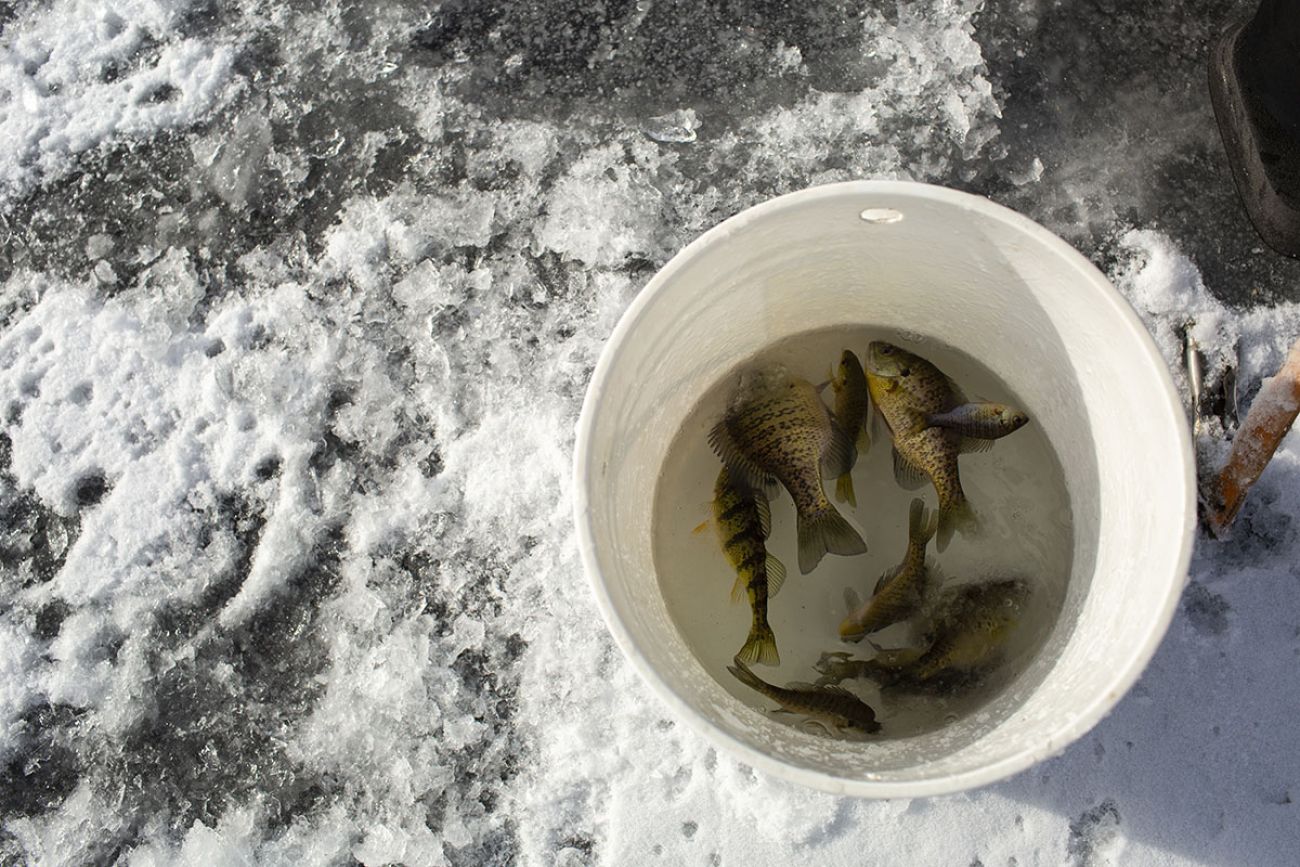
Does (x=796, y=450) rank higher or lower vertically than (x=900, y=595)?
higher

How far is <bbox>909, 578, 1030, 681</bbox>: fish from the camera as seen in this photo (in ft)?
6.91

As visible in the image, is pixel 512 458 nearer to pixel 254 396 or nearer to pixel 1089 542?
pixel 254 396

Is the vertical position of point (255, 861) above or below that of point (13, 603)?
below

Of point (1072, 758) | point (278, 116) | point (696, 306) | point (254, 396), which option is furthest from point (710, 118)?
point (1072, 758)

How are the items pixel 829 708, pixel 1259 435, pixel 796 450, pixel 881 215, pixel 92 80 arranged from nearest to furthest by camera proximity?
pixel 881 215 < pixel 829 708 < pixel 1259 435 < pixel 796 450 < pixel 92 80

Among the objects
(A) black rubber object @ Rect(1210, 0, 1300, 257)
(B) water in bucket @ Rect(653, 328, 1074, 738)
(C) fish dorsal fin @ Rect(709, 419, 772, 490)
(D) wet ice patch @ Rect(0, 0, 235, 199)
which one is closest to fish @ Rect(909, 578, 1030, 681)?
(B) water in bucket @ Rect(653, 328, 1074, 738)

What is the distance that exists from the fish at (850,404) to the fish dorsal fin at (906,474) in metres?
0.09

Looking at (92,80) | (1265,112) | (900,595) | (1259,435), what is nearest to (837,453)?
(900,595)

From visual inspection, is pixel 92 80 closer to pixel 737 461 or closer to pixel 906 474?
pixel 737 461

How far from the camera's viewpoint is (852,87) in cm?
258

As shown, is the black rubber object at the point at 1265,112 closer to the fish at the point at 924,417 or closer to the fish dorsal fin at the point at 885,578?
the fish at the point at 924,417

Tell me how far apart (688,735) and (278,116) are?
183 centimetres

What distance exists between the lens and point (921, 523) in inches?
90.7

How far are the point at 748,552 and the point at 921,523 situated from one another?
0.43 metres
